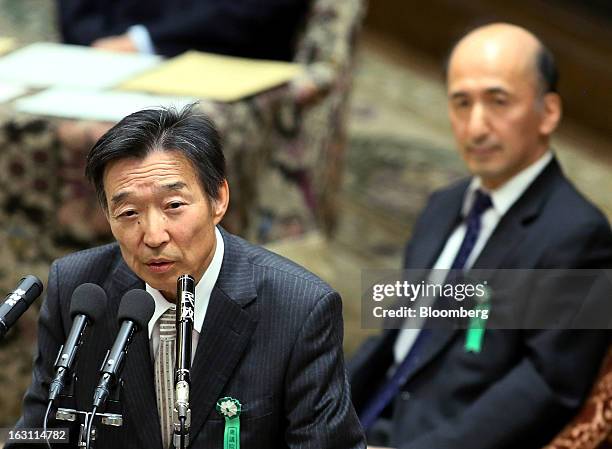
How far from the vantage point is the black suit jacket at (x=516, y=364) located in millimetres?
2965

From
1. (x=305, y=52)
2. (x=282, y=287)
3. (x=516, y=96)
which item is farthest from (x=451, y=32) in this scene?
(x=282, y=287)

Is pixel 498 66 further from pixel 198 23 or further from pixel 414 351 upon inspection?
pixel 198 23

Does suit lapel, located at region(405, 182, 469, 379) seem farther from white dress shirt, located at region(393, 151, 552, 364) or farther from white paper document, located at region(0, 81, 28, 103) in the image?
white paper document, located at region(0, 81, 28, 103)

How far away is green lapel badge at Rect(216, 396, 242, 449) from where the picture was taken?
2121 millimetres

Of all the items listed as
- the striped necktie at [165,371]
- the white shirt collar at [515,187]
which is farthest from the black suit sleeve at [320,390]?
the white shirt collar at [515,187]

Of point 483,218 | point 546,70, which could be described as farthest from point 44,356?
point 546,70

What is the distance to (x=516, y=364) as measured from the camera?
10.1ft

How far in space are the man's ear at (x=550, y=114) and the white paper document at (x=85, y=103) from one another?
1054 mm

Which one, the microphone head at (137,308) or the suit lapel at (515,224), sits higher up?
the suit lapel at (515,224)

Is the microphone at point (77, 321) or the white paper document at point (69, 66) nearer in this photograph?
the microphone at point (77, 321)

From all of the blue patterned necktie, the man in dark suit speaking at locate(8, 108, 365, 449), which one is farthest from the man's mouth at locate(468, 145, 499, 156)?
the man in dark suit speaking at locate(8, 108, 365, 449)

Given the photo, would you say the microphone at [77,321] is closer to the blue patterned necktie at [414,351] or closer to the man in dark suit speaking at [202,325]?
the man in dark suit speaking at [202,325]

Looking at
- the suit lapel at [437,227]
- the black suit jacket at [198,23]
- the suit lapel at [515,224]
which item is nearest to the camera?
the suit lapel at [515,224]

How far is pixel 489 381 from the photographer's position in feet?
10.2
